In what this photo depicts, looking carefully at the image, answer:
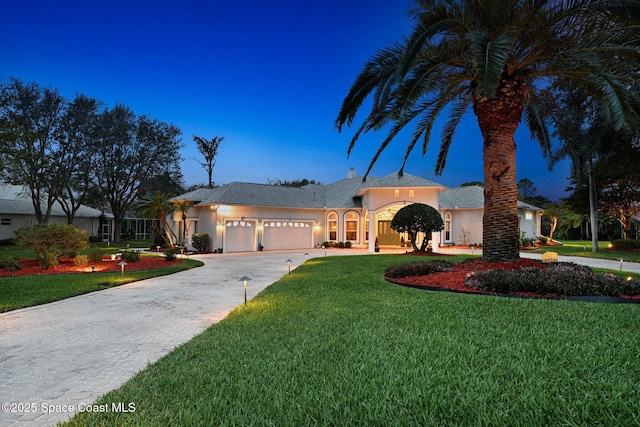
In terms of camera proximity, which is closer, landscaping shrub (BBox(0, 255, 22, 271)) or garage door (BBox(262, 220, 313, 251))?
landscaping shrub (BBox(0, 255, 22, 271))

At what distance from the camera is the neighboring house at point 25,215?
27844 millimetres

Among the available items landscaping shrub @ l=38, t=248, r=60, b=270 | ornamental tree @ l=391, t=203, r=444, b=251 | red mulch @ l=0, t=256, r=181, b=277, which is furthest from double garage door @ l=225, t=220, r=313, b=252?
landscaping shrub @ l=38, t=248, r=60, b=270

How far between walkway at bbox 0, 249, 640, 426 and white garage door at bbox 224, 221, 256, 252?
1269 centimetres

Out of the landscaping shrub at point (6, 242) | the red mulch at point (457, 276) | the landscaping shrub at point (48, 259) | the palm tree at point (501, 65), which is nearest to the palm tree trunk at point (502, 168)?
the palm tree at point (501, 65)

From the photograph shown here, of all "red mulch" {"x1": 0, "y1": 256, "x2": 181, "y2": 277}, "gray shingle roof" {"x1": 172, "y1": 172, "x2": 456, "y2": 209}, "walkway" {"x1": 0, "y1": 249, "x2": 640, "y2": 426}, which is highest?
"gray shingle roof" {"x1": 172, "y1": 172, "x2": 456, "y2": 209}

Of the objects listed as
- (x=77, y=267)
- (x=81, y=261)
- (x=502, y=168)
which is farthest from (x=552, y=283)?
(x=77, y=267)

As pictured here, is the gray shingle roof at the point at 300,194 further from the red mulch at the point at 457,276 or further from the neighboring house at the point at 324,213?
the red mulch at the point at 457,276

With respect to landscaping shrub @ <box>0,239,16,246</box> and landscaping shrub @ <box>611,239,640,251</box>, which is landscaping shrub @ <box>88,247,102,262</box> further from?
landscaping shrub @ <box>611,239,640,251</box>

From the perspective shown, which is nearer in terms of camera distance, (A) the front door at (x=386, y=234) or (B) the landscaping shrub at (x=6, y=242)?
(B) the landscaping shrub at (x=6, y=242)

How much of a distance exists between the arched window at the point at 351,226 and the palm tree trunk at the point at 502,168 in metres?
16.7

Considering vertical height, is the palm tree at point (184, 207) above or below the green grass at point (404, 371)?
above

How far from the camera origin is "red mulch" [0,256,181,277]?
461 inches

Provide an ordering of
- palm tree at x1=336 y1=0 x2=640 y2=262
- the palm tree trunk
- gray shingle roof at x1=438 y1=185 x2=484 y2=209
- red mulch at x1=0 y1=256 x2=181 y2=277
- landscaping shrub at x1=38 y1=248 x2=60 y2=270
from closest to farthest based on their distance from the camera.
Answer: palm tree at x1=336 y1=0 x2=640 y2=262
the palm tree trunk
red mulch at x1=0 y1=256 x2=181 y2=277
landscaping shrub at x1=38 y1=248 x2=60 y2=270
gray shingle roof at x1=438 y1=185 x2=484 y2=209

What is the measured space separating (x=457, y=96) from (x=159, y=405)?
431 inches
